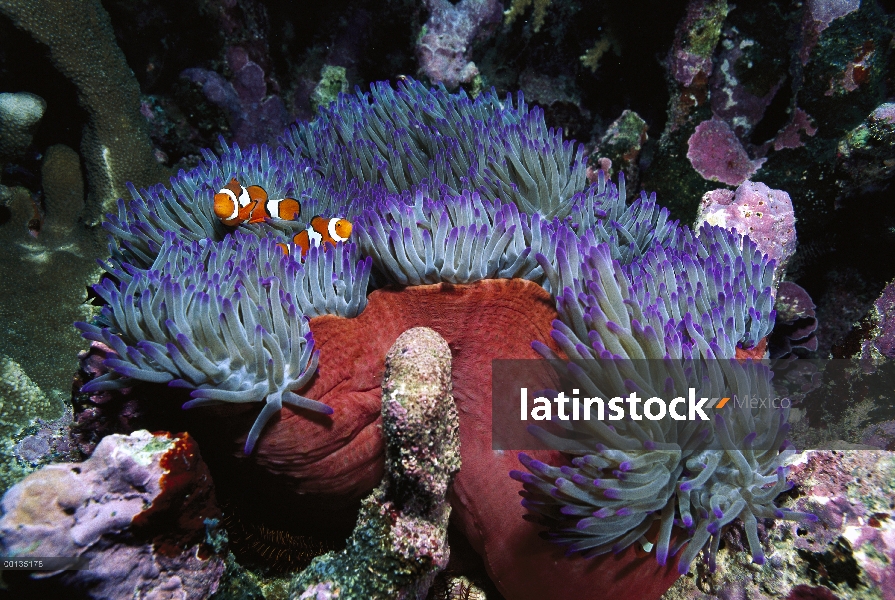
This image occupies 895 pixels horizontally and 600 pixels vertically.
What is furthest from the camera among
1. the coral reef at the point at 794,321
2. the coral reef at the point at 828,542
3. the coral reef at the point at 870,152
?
the coral reef at the point at 794,321

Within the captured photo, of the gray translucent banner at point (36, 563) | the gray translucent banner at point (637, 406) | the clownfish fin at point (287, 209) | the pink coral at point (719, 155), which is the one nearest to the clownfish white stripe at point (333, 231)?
the clownfish fin at point (287, 209)

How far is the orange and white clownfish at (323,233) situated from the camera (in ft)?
7.82

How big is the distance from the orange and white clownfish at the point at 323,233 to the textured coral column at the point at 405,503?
81 cm

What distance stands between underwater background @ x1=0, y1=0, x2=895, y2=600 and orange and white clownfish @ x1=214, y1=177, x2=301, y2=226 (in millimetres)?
76

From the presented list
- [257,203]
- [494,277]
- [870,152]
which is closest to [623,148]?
[870,152]

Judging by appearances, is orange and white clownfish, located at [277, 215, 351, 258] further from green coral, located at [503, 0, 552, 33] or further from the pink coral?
green coral, located at [503, 0, 552, 33]

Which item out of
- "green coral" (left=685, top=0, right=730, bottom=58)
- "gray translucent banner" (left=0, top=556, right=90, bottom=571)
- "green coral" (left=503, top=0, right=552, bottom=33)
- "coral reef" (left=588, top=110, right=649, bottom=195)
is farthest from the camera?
"green coral" (left=503, top=0, right=552, bottom=33)

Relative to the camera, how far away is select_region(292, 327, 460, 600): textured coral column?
164 centimetres

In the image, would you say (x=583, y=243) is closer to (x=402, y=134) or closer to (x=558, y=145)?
(x=558, y=145)

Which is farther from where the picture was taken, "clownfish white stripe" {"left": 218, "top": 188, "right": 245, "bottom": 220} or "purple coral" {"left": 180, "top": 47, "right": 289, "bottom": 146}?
"purple coral" {"left": 180, "top": 47, "right": 289, "bottom": 146}

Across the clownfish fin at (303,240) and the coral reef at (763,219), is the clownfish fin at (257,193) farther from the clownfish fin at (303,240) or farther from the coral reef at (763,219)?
the coral reef at (763,219)

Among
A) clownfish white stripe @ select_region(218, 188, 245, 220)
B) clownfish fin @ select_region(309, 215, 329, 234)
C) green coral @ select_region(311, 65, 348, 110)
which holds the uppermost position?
green coral @ select_region(311, 65, 348, 110)

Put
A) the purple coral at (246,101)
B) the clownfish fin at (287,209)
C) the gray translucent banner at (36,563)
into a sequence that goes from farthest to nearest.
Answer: the purple coral at (246,101) → the clownfish fin at (287,209) → the gray translucent banner at (36,563)

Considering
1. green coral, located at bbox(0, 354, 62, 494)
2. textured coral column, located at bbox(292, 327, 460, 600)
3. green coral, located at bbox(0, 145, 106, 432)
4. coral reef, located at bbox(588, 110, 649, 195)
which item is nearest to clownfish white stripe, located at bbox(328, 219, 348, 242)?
textured coral column, located at bbox(292, 327, 460, 600)
